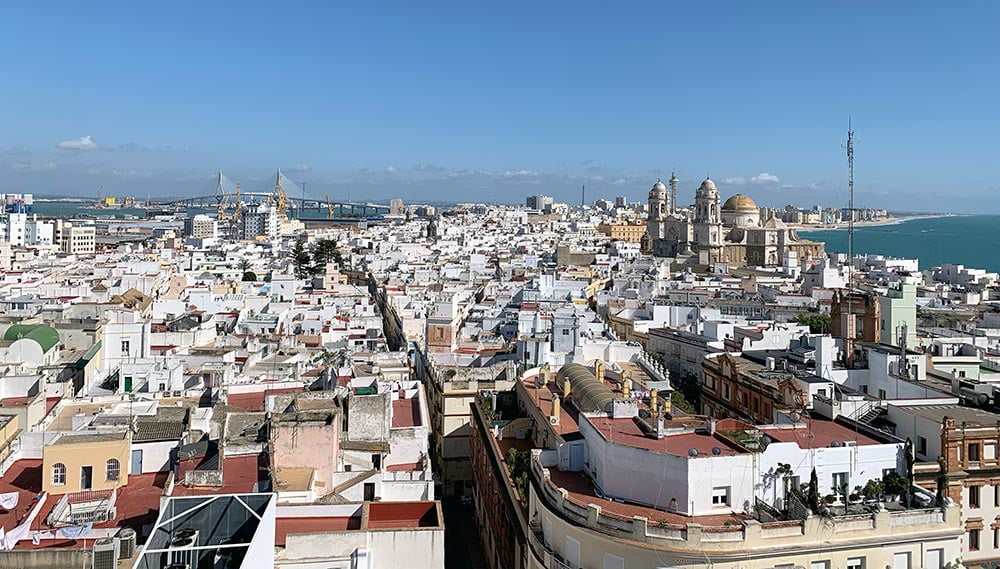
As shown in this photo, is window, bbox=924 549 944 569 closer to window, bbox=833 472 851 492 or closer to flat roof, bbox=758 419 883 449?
window, bbox=833 472 851 492

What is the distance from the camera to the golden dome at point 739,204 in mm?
94938

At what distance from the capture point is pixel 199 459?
15.3 m

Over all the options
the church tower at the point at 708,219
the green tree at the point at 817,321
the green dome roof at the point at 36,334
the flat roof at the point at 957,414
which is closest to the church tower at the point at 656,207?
the church tower at the point at 708,219

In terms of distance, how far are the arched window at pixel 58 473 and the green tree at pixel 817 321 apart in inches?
1078

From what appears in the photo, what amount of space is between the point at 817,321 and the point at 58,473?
3009 centimetres

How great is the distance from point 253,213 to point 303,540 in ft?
457

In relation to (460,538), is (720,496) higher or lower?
higher

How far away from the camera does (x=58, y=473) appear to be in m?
14.5

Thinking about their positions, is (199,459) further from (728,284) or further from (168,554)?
(728,284)

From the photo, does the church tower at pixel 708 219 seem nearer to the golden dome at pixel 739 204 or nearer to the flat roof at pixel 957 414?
the golden dome at pixel 739 204

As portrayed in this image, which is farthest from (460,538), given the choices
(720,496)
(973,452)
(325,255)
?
(325,255)

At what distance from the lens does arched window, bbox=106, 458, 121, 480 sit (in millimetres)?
14789

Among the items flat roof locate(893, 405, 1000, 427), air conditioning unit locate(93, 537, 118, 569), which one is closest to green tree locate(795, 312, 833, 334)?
flat roof locate(893, 405, 1000, 427)

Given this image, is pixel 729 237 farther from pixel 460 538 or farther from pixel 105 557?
pixel 105 557
